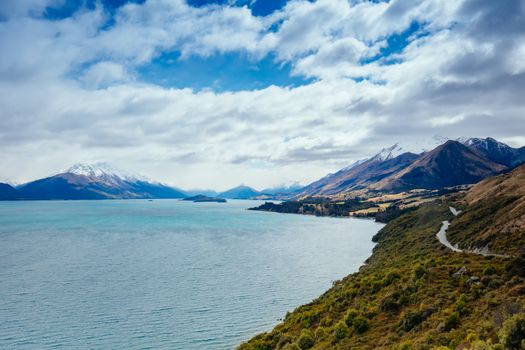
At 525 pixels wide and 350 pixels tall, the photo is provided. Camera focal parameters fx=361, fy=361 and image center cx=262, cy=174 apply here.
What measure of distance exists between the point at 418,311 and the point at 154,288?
56.7 m

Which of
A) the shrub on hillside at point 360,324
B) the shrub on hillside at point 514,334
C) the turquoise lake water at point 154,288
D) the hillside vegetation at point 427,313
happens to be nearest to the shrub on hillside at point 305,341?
the hillside vegetation at point 427,313

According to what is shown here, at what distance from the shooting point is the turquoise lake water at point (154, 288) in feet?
170

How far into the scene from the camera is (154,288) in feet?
247

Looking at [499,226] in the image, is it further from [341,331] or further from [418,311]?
[341,331]

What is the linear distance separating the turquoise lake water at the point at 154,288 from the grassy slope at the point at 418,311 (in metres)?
13.6

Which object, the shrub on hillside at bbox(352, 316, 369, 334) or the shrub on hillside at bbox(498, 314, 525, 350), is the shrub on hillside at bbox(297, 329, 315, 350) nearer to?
the shrub on hillside at bbox(352, 316, 369, 334)

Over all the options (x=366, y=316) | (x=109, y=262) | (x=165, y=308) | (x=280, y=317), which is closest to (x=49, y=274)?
(x=109, y=262)

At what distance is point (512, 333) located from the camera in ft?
69.7

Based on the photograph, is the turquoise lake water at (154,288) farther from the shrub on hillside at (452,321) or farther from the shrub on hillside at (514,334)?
the shrub on hillside at (514,334)

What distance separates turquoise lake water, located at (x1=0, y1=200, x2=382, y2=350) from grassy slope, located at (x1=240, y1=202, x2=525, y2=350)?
44.7 feet

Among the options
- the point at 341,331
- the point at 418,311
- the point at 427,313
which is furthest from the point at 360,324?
the point at 427,313

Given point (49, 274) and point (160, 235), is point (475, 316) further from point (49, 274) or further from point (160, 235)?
point (160, 235)

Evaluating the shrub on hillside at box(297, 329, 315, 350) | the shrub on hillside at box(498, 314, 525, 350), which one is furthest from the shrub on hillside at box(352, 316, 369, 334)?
the shrub on hillside at box(498, 314, 525, 350)

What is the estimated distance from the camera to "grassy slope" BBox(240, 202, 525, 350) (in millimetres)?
27578
